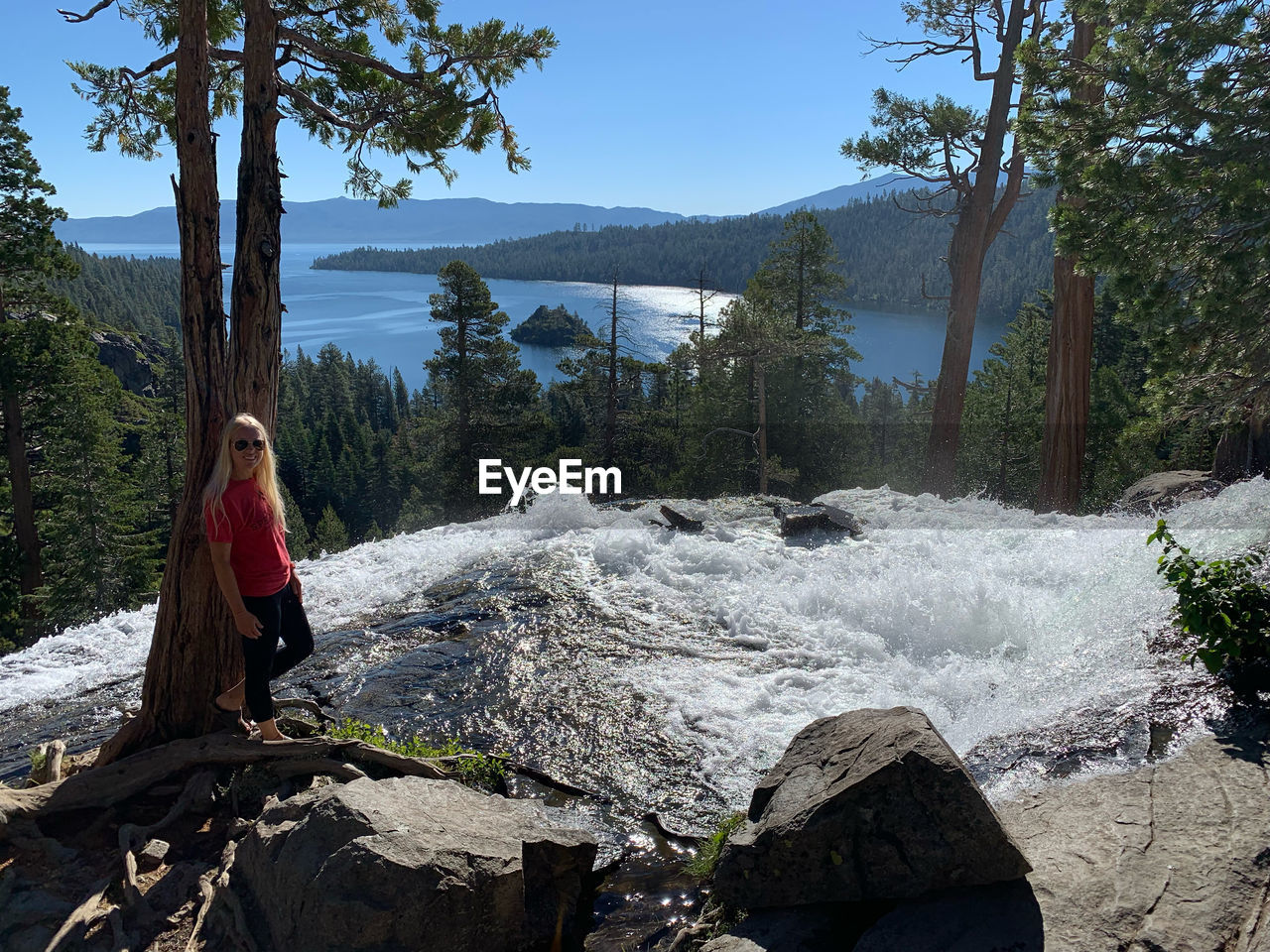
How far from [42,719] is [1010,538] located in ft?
39.7

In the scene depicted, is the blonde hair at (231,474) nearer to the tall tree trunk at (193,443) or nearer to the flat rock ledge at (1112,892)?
the tall tree trunk at (193,443)

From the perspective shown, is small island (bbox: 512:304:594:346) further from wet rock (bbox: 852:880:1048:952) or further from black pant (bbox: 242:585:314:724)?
wet rock (bbox: 852:880:1048:952)

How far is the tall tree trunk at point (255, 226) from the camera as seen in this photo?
504cm

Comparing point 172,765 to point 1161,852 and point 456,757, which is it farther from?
point 1161,852

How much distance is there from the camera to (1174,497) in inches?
549

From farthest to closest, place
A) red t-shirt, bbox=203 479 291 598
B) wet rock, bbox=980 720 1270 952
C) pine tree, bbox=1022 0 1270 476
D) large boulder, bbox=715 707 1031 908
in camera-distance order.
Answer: pine tree, bbox=1022 0 1270 476
red t-shirt, bbox=203 479 291 598
large boulder, bbox=715 707 1031 908
wet rock, bbox=980 720 1270 952

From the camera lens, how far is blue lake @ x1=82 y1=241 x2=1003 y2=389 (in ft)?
291

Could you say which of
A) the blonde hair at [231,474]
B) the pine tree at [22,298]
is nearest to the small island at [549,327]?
the pine tree at [22,298]

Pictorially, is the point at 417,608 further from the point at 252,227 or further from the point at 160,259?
the point at 160,259

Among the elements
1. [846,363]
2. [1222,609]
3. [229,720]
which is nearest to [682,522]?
[1222,609]

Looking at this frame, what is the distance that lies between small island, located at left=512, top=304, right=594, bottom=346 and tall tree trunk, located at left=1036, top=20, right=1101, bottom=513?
63.1 metres

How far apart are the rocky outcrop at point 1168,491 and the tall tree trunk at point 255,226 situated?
14164mm

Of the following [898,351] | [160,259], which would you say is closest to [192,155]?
[898,351]

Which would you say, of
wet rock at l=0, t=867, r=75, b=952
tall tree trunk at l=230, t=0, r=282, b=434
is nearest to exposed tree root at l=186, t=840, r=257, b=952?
wet rock at l=0, t=867, r=75, b=952
